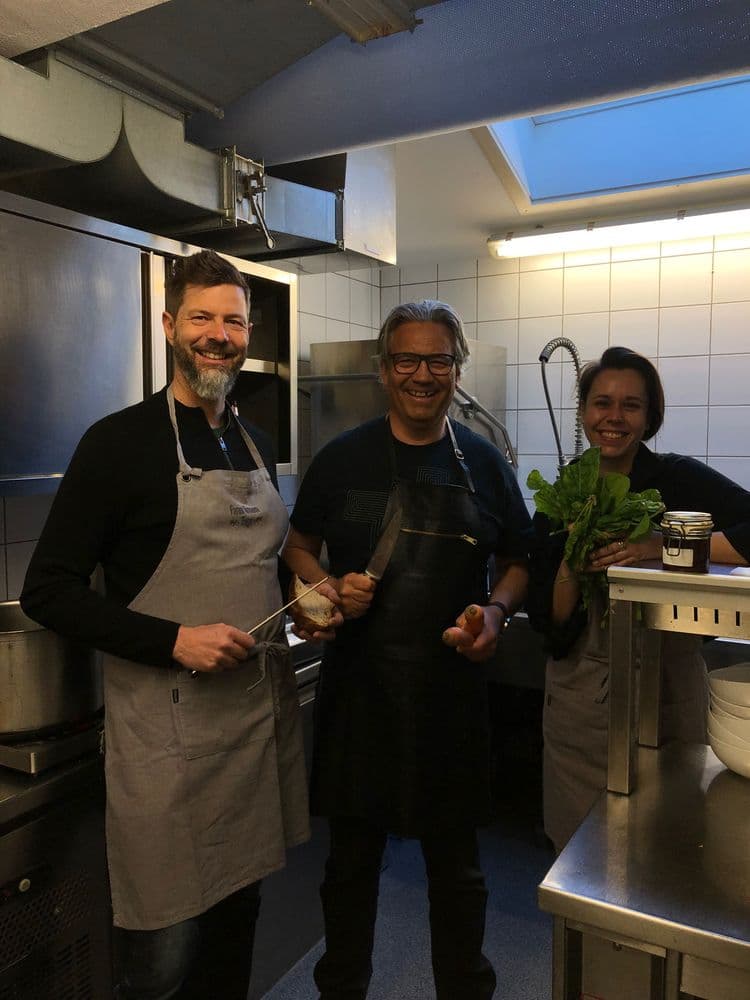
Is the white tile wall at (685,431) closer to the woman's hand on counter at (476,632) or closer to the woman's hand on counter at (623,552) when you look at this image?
the woman's hand on counter at (476,632)

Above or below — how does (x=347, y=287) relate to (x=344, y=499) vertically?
above

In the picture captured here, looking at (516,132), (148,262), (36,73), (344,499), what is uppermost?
(516,132)

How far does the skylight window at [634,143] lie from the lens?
96.2 inches

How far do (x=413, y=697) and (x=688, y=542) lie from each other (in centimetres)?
62

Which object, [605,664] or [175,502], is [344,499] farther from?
[605,664]

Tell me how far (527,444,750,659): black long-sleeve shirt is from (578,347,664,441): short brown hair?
0.06 meters

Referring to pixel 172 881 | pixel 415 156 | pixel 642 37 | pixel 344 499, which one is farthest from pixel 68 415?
pixel 415 156

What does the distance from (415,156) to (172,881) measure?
7.03ft

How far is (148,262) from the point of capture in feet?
5.41

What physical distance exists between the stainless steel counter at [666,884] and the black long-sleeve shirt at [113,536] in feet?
2.16

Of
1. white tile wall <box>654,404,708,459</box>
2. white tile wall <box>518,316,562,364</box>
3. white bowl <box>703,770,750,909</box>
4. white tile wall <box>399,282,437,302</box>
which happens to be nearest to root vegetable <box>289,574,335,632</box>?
white bowl <box>703,770,750,909</box>

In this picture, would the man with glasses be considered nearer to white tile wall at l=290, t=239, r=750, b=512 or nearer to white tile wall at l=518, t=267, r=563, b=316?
white tile wall at l=290, t=239, r=750, b=512

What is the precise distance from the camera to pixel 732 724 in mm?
1021

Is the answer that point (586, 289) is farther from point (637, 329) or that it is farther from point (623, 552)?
point (623, 552)
